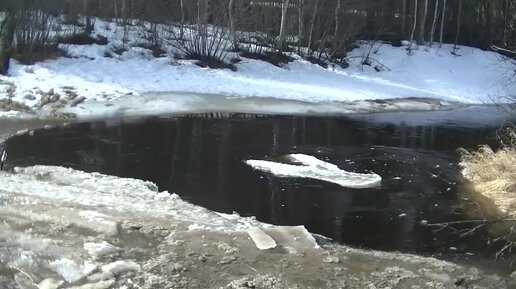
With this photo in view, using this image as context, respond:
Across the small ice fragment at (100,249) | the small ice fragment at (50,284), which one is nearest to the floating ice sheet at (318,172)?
the small ice fragment at (100,249)

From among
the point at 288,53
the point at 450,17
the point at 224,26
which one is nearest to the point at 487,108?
the point at 288,53

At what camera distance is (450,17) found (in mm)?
39812

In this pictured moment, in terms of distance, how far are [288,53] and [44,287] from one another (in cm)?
2528

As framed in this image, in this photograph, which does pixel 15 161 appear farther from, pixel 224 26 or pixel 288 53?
pixel 288 53

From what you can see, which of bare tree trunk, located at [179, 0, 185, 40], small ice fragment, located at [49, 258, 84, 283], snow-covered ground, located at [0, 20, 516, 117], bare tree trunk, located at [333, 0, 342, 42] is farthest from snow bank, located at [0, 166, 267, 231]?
bare tree trunk, located at [333, 0, 342, 42]

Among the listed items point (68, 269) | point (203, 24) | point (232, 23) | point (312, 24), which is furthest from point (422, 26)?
point (68, 269)

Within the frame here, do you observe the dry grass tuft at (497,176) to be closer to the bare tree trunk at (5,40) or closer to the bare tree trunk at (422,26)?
the bare tree trunk at (5,40)

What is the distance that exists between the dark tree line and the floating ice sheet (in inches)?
499

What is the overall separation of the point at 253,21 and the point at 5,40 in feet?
39.2

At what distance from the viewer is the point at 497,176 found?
12305mm

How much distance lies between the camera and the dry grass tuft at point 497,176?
11.2 metres

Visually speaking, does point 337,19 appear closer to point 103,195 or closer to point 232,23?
point 232,23

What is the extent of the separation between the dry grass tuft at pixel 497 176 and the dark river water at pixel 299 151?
386 mm

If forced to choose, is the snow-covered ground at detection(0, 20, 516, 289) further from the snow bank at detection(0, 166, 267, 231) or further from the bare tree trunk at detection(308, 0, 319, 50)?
the bare tree trunk at detection(308, 0, 319, 50)
